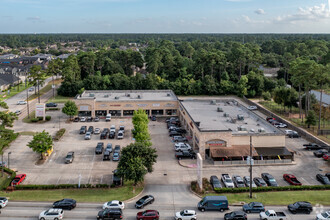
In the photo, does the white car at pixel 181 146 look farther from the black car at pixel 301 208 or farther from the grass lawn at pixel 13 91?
the grass lawn at pixel 13 91

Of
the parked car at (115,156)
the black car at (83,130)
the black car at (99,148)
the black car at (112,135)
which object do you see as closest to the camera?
the parked car at (115,156)

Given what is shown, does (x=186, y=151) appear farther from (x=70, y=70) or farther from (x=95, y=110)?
(x=70, y=70)

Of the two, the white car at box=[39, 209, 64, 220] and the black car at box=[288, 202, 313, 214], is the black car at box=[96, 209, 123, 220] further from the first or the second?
the black car at box=[288, 202, 313, 214]

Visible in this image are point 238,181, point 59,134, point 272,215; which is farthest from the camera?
point 59,134

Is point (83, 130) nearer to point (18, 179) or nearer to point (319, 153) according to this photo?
point (18, 179)

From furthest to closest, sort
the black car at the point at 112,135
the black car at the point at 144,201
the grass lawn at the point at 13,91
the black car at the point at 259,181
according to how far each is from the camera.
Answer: the grass lawn at the point at 13,91 → the black car at the point at 112,135 → the black car at the point at 259,181 → the black car at the point at 144,201

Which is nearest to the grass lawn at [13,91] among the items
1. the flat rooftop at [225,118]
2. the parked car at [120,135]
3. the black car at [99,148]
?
the parked car at [120,135]

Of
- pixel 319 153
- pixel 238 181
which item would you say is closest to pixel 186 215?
pixel 238 181
